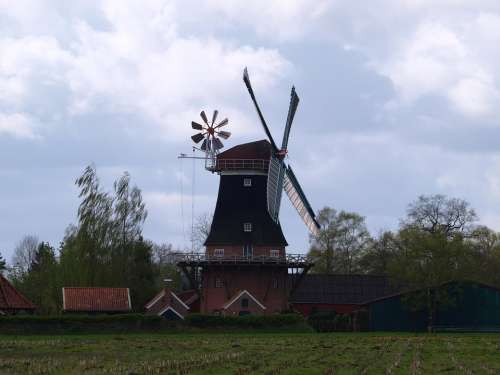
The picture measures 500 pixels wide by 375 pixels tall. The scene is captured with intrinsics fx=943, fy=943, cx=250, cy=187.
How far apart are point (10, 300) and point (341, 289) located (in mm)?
27868

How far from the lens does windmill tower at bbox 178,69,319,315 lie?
2552 inches

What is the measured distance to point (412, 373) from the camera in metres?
25.8

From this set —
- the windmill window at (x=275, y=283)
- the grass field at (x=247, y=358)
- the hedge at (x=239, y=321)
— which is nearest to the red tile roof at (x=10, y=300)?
the hedge at (x=239, y=321)

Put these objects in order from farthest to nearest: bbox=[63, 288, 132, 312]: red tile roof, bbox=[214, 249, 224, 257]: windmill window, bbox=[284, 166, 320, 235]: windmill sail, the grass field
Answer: bbox=[284, 166, 320, 235]: windmill sail < bbox=[214, 249, 224, 257]: windmill window < bbox=[63, 288, 132, 312]: red tile roof < the grass field

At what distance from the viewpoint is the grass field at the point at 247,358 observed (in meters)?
26.8

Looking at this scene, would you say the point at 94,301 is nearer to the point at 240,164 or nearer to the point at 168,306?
the point at 168,306

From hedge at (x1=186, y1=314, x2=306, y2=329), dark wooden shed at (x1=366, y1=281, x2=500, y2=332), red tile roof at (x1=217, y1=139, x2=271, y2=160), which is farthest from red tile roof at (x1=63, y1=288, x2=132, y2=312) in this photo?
dark wooden shed at (x1=366, y1=281, x2=500, y2=332)

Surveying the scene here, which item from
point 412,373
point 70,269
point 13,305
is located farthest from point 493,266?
point 412,373

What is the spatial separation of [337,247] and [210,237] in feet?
120

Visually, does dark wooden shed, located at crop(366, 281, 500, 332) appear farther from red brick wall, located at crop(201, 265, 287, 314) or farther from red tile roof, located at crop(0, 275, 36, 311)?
red tile roof, located at crop(0, 275, 36, 311)

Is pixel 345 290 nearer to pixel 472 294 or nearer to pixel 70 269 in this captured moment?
pixel 472 294

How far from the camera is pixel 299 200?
228ft

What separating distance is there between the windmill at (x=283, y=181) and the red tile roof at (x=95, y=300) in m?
11.9

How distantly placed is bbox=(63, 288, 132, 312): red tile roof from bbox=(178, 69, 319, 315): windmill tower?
4.77 meters
